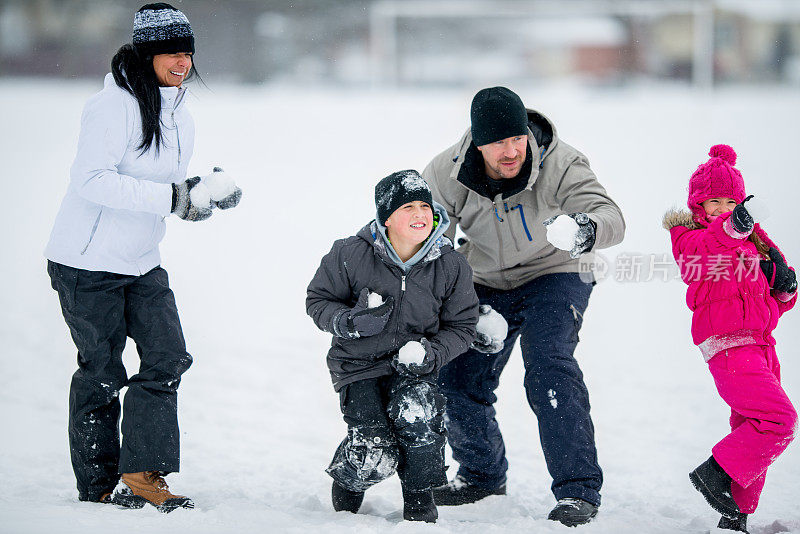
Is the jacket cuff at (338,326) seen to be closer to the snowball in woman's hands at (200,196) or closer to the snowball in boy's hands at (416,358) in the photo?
the snowball in boy's hands at (416,358)

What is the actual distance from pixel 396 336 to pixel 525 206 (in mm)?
733

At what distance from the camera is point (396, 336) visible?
8.93 feet

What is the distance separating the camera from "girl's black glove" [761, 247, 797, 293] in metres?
2.66

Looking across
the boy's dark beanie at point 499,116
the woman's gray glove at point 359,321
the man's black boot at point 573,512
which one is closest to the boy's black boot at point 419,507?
the man's black boot at point 573,512

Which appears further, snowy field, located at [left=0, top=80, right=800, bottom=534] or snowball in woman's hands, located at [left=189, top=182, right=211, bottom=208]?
snowy field, located at [left=0, top=80, right=800, bottom=534]

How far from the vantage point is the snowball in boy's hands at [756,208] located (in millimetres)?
2508

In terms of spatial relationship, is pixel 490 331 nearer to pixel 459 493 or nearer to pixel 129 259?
pixel 459 493

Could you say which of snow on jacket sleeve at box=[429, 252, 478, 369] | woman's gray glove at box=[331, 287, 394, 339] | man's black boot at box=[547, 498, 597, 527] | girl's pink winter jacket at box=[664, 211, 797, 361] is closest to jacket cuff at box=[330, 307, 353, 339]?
woman's gray glove at box=[331, 287, 394, 339]

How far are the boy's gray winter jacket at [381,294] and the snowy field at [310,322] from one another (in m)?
0.49

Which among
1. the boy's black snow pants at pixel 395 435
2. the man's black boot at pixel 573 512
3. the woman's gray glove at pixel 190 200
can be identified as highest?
the woman's gray glove at pixel 190 200

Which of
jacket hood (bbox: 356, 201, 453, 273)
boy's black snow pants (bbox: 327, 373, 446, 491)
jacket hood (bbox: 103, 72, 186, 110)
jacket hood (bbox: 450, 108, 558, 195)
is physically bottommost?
boy's black snow pants (bbox: 327, 373, 446, 491)

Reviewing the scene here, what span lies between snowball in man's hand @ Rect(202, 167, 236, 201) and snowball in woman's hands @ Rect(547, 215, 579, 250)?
101 centimetres

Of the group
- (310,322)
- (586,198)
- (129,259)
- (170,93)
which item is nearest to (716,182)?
(586,198)

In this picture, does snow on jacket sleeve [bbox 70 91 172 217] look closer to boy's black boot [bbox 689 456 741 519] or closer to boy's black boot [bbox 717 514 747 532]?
boy's black boot [bbox 689 456 741 519]
